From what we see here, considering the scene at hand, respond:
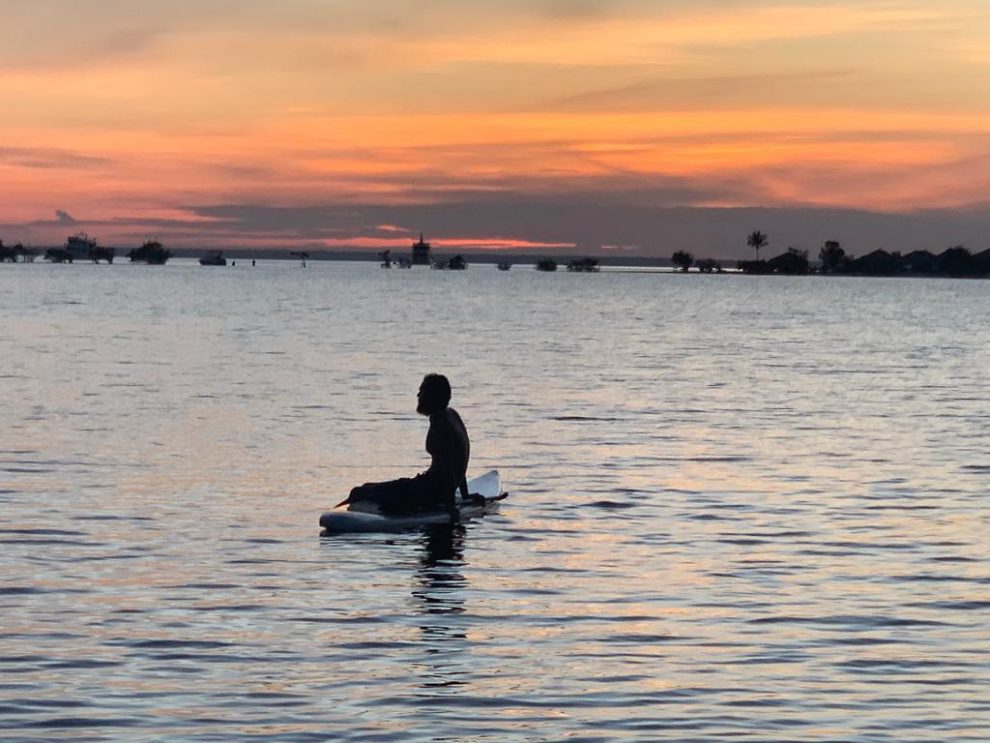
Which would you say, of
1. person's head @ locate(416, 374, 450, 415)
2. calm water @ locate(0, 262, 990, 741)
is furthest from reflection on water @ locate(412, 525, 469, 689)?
person's head @ locate(416, 374, 450, 415)

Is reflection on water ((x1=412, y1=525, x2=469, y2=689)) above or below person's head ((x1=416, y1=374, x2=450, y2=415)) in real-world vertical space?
below

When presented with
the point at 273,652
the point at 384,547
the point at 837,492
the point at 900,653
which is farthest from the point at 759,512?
the point at 273,652

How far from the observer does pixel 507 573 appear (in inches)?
802

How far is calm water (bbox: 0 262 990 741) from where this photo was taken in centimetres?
1372

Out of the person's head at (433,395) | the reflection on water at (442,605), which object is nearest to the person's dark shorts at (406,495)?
the reflection on water at (442,605)

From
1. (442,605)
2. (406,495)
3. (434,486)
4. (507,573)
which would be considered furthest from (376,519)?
(442,605)

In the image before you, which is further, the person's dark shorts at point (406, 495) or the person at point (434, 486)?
the person's dark shorts at point (406, 495)

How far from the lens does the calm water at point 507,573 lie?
13719 millimetres

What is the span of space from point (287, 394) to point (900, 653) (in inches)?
1373

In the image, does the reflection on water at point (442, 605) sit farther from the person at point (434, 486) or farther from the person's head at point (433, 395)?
the person's head at point (433, 395)

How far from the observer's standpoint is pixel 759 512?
84.5 feet

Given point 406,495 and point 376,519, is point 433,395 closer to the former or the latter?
point 406,495

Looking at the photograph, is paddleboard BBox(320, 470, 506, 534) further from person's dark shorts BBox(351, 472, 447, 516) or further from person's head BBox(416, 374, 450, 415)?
person's head BBox(416, 374, 450, 415)

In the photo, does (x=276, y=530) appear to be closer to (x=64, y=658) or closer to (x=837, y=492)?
(x=64, y=658)
